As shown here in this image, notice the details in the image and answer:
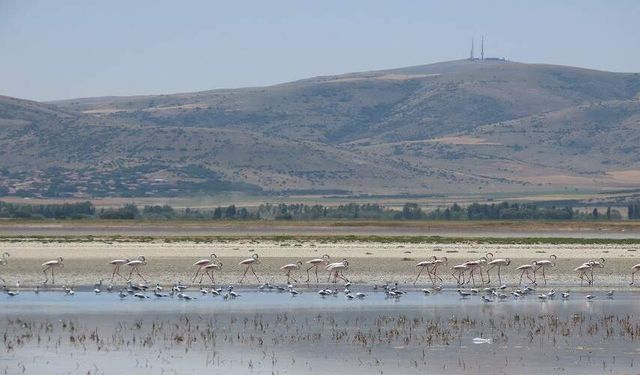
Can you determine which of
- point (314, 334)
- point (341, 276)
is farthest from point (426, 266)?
point (314, 334)

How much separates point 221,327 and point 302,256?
18.7 meters

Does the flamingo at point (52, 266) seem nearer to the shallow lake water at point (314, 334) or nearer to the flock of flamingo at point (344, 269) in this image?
the flock of flamingo at point (344, 269)

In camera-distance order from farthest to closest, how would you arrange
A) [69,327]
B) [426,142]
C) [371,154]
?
1. [426,142]
2. [371,154]
3. [69,327]

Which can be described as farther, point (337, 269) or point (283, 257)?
point (283, 257)

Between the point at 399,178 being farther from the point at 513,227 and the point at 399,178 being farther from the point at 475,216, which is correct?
the point at 513,227

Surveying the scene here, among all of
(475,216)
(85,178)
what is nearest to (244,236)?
(475,216)

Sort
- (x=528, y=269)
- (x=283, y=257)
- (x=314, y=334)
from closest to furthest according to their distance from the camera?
(x=314, y=334) → (x=528, y=269) → (x=283, y=257)

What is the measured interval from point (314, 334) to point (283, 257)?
63.7ft

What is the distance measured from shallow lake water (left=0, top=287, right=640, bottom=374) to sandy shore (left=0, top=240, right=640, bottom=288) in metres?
5.34

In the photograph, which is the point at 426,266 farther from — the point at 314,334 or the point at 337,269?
the point at 314,334

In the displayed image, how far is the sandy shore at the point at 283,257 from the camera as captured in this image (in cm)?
3631

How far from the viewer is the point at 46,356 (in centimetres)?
2047

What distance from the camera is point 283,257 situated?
4281cm

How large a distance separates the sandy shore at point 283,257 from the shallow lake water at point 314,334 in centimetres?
534
